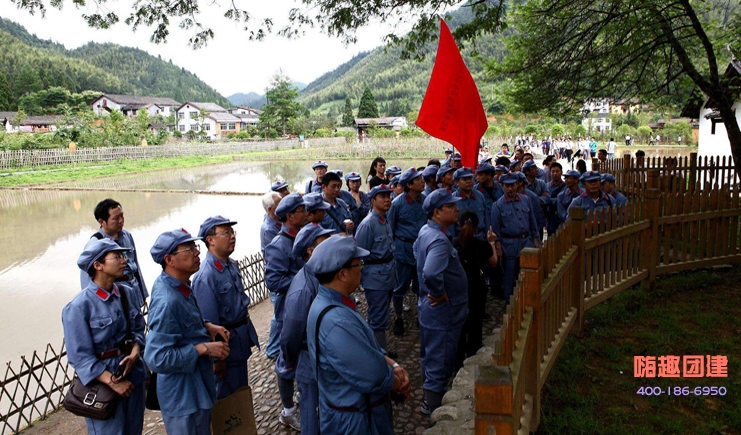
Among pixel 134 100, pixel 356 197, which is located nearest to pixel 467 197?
pixel 356 197

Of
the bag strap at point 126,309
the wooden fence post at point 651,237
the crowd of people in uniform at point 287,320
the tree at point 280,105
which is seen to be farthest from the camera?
the tree at point 280,105

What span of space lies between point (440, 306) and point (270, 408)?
6.19 ft

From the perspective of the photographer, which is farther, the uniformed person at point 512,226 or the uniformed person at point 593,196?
the uniformed person at point 593,196

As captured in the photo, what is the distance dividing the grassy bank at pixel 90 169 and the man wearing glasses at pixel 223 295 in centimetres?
2735

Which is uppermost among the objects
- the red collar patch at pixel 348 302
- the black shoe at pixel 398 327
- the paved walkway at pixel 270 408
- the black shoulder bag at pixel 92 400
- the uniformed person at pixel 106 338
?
the red collar patch at pixel 348 302

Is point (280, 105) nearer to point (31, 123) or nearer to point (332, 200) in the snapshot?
point (31, 123)

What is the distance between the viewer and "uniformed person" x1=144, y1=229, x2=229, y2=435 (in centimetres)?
283

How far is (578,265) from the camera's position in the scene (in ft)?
15.5

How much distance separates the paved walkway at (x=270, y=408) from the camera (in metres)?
4.11

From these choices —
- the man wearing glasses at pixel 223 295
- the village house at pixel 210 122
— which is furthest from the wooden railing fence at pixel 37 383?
the village house at pixel 210 122

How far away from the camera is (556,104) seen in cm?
1207

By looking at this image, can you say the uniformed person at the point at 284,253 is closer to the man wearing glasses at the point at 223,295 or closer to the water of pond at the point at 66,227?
the man wearing glasses at the point at 223,295

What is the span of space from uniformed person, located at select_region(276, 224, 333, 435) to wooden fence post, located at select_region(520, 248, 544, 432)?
1.34m

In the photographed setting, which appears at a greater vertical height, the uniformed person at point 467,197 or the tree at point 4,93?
the tree at point 4,93
